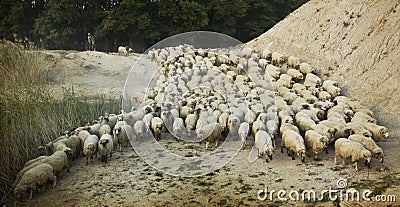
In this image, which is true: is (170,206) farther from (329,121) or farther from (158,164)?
(329,121)

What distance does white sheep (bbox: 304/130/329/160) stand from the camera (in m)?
8.10

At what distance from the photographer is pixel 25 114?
29.4ft

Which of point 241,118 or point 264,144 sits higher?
point 241,118

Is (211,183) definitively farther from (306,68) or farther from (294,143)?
(306,68)

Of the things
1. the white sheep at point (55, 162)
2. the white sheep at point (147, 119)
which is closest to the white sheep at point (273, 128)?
the white sheep at point (147, 119)

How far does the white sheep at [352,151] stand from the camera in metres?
7.41

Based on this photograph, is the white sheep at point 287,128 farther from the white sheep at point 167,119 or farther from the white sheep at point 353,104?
the white sheep at point 167,119

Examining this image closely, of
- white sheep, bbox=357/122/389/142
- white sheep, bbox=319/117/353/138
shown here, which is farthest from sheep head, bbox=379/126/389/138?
white sheep, bbox=319/117/353/138

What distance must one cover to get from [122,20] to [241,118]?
19.8 m

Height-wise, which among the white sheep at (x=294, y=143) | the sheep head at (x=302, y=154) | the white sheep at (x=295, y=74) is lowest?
the sheep head at (x=302, y=154)

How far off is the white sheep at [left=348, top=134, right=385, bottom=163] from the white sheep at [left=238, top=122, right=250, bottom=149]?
2287 mm

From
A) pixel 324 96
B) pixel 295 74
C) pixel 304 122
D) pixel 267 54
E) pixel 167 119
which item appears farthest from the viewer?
pixel 267 54

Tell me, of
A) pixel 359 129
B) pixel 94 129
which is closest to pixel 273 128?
pixel 359 129

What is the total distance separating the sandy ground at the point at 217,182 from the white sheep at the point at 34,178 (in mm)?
190
